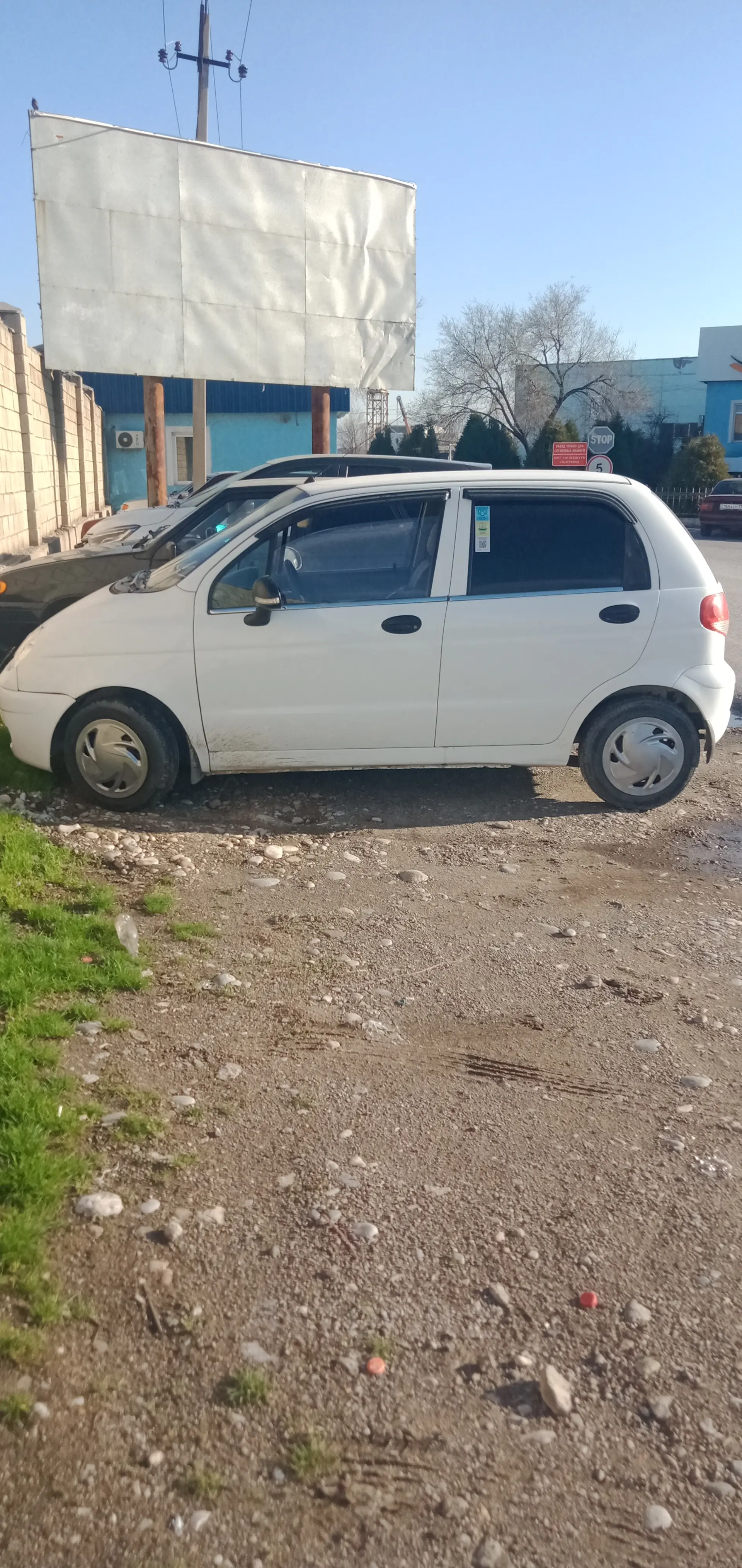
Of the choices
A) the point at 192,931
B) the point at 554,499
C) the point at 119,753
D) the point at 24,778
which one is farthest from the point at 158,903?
the point at 554,499

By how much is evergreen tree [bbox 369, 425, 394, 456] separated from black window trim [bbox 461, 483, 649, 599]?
145 ft

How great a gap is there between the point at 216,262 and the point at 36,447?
356 centimetres

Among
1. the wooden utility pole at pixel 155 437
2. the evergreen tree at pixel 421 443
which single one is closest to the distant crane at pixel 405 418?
the evergreen tree at pixel 421 443

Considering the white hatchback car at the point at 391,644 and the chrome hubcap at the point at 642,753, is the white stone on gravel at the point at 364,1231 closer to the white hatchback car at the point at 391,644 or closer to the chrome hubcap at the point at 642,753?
the white hatchback car at the point at 391,644

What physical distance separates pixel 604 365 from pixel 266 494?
2100 inches

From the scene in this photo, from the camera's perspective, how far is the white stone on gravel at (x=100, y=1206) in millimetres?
3012

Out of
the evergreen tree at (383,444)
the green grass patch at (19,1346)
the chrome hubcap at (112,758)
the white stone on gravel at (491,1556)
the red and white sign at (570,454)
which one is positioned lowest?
the white stone on gravel at (491,1556)

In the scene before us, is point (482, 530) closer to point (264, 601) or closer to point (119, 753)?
point (264, 601)

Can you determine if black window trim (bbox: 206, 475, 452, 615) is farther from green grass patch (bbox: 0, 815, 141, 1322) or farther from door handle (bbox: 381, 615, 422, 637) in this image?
green grass patch (bbox: 0, 815, 141, 1322)

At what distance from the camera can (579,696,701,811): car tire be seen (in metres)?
6.54

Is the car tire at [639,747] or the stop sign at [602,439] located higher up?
the stop sign at [602,439]

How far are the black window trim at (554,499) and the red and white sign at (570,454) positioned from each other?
58.3 feet

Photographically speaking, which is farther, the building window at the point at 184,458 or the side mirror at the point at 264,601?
the building window at the point at 184,458

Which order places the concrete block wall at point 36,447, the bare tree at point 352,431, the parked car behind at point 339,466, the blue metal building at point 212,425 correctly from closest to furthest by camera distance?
the parked car behind at point 339,466 < the concrete block wall at point 36,447 < the blue metal building at point 212,425 < the bare tree at point 352,431
